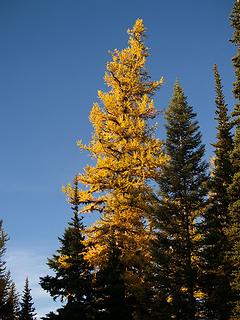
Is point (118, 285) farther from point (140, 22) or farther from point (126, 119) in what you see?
point (140, 22)

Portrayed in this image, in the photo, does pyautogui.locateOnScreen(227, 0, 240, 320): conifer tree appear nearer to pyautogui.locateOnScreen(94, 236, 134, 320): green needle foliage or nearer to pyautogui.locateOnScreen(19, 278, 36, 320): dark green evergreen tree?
pyautogui.locateOnScreen(94, 236, 134, 320): green needle foliage

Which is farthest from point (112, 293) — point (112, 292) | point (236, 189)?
point (236, 189)

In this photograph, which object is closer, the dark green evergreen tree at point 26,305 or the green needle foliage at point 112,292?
the green needle foliage at point 112,292

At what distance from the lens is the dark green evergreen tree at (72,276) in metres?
22.0

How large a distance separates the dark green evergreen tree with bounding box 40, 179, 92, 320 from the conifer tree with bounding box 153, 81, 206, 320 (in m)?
4.09

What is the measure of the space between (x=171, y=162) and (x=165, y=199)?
2166mm

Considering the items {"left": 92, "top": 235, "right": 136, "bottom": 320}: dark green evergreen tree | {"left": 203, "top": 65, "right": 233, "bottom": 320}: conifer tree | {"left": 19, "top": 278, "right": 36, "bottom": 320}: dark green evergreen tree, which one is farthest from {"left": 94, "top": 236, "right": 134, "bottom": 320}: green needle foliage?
{"left": 19, "top": 278, "right": 36, "bottom": 320}: dark green evergreen tree

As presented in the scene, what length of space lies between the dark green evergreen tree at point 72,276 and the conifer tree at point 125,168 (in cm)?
105

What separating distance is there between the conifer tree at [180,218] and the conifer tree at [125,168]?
99cm

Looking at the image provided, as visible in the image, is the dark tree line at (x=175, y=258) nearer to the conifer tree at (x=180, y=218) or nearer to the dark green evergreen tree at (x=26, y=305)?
the conifer tree at (x=180, y=218)

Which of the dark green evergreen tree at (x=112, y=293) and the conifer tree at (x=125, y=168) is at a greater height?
the conifer tree at (x=125, y=168)

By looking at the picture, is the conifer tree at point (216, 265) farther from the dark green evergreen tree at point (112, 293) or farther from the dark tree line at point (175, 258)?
the dark green evergreen tree at point (112, 293)

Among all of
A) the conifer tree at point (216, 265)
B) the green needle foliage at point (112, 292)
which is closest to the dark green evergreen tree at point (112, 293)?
the green needle foliage at point (112, 292)

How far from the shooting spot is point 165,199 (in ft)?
75.1
